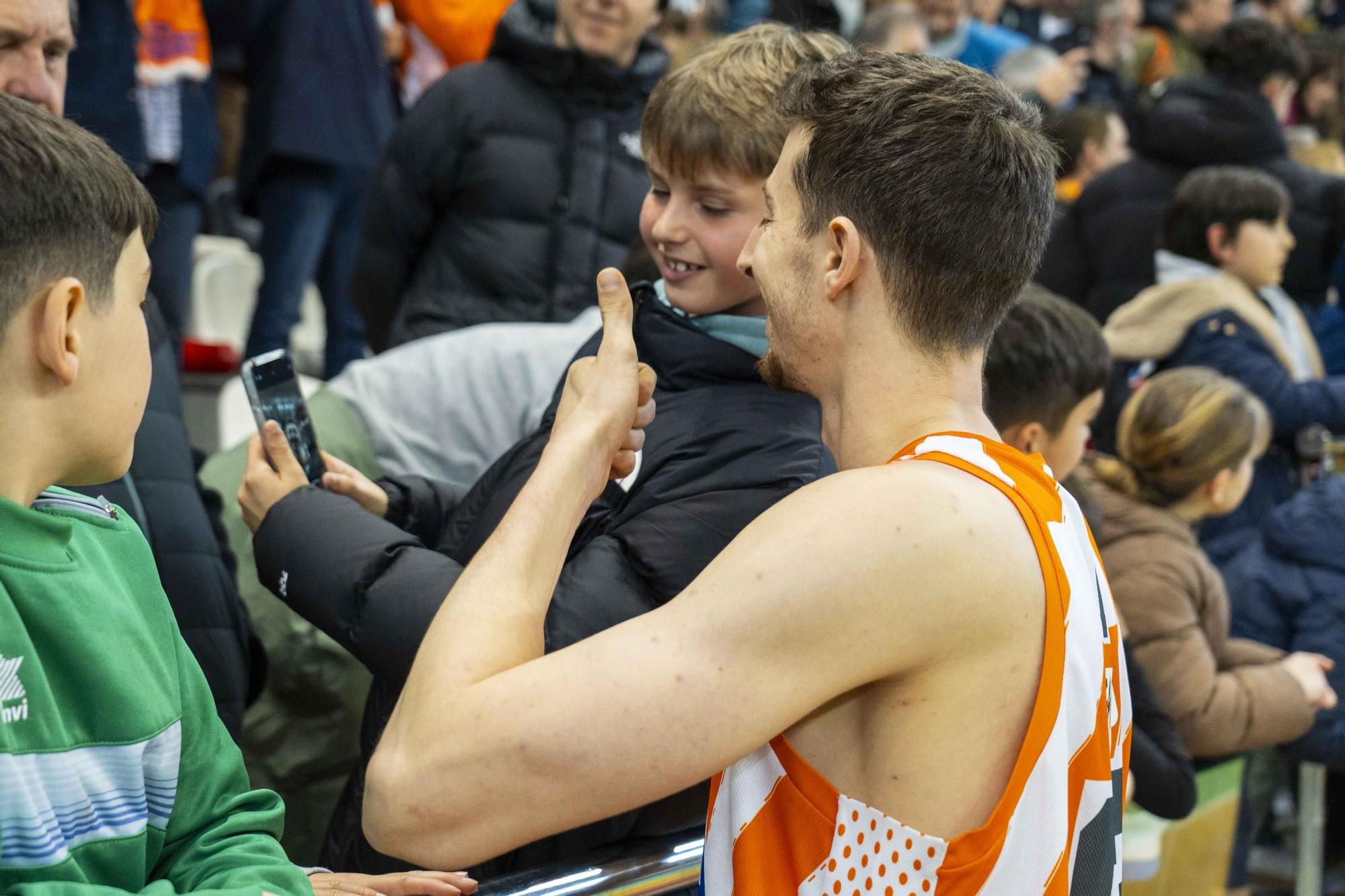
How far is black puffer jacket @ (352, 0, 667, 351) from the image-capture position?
3.77 m

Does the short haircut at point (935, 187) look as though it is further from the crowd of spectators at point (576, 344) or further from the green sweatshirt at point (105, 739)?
the green sweatshirt at point (105, 739)

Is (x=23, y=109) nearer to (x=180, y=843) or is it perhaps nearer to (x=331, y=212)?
(x=180, y=843)

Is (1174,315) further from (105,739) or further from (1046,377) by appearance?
(105,739)

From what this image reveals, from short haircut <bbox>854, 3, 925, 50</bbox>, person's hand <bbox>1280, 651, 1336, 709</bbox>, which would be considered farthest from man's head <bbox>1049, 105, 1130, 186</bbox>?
person's hand <bbox>1280, 651, 1336, 709</bbox>

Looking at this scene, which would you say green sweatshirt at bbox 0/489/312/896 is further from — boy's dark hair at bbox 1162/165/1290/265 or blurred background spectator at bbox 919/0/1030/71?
blurred background spectator at bbox 919/0/1030/71

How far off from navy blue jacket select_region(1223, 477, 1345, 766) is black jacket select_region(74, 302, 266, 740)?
8.83ft

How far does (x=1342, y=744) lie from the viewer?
341 cm

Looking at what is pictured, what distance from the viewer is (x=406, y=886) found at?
1538 mm

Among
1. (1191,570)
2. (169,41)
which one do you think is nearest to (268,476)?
(1191,570)

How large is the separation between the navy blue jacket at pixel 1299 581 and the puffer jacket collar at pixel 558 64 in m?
2.06

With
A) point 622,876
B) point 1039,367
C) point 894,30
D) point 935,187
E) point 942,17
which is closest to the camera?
point 935,187

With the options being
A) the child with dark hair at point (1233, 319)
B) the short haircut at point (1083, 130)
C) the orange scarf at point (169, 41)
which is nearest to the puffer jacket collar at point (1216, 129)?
the child with dark hair at point (1233, 319)

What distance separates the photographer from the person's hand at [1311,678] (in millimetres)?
3283

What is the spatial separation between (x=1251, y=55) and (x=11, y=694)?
5134mm
